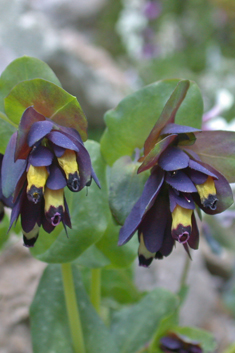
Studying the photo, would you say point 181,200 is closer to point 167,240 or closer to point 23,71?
point 167,240

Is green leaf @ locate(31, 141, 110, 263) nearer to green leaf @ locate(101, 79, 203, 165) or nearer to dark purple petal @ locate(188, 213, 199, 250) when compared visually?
green leaf @ locate(101, 79, 203, 165)

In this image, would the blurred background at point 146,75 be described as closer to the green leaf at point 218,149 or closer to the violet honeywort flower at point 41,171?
the green leaf at point 218,149

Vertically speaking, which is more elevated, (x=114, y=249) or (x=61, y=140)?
(x=61, y=140)

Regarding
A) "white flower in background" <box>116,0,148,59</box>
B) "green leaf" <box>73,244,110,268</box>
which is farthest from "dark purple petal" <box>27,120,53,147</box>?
"white flower in background" <box>116,0,148,59</box>

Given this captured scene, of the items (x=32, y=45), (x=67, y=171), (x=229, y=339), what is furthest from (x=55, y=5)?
(x=67, y=171)

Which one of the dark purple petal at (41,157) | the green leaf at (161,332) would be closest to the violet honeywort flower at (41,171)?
the dark purple petal at (41,157)

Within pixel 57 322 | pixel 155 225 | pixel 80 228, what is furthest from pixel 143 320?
pixel 155 225

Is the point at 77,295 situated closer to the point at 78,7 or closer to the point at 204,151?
the point at 204,151
